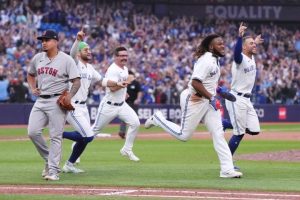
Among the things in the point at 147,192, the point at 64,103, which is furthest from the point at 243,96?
the point at 147,192

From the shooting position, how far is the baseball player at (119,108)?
663 inches

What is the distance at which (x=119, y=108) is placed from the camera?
16969 millimetres

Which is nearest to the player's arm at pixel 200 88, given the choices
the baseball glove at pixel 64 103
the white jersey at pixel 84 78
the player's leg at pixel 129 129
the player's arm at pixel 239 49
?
the player's arm at pixel 239 49

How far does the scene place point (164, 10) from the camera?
45281mm

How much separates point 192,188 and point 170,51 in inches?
1114

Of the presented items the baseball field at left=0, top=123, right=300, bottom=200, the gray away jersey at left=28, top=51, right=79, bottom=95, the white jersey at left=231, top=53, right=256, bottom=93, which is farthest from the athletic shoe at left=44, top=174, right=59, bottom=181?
the white jersey at left=231, top=53, right=256, bottom=93

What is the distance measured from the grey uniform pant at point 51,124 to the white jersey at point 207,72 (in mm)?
2044

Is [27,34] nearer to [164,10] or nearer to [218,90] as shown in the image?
[164,10]

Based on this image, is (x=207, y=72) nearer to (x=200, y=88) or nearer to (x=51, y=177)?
(x=200, y=88)

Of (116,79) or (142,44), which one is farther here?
(142,44)

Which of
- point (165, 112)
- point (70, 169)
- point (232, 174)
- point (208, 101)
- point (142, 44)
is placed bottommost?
point (165, 112)

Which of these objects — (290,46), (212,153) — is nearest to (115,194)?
(212,153)

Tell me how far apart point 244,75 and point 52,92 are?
3.61 m

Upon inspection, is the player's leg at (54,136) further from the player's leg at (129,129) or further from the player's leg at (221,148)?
the player's leg at (129,129)
